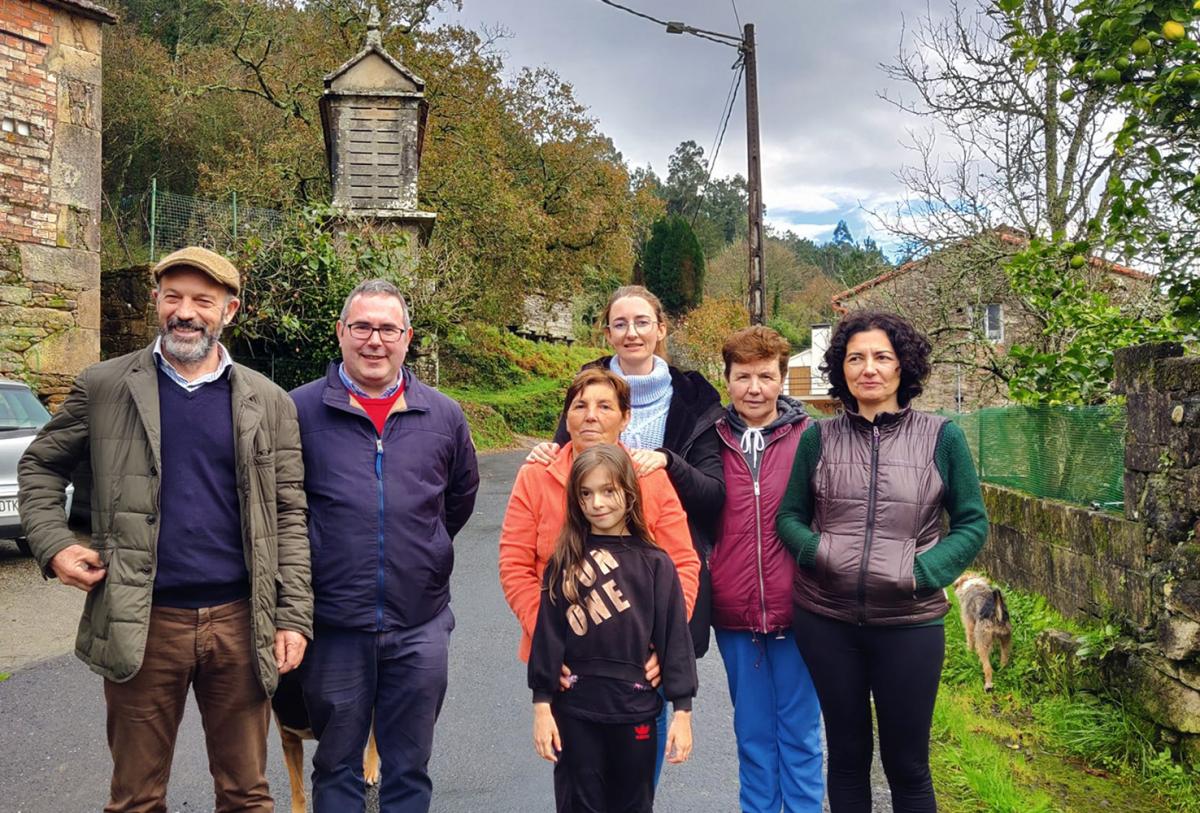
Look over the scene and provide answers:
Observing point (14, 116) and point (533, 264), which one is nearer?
point (14, 116)

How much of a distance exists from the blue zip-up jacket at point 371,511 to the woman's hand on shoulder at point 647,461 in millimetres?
753

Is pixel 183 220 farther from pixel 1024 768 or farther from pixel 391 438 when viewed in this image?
pixel 1024 768

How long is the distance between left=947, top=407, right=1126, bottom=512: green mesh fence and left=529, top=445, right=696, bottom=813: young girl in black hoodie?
3.89 m

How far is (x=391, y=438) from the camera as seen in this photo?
2951 mm

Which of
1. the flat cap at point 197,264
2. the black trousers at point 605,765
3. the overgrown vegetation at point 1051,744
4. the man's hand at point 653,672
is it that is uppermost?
the flat cap at point 197,264

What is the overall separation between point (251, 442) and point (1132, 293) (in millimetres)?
9403

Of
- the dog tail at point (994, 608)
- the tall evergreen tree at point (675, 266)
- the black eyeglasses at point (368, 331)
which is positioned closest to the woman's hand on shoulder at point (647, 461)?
the black eyeglasses at point (368, 331)

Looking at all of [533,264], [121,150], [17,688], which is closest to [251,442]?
[17,688]

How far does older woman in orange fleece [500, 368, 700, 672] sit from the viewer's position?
2.78m

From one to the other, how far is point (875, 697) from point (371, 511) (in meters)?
1.79

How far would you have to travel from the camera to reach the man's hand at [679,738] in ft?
8.43

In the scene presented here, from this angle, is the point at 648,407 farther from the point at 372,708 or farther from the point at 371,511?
the point at 372,708

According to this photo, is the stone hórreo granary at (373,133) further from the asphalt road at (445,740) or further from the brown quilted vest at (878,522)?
the brown quilted vest at (878,522)

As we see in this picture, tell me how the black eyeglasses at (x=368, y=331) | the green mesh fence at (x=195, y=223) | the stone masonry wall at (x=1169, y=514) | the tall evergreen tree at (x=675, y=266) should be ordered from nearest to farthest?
the black eyeglasses at (x=368, y=331)
the stone masonry wall at (x=1169, y=514)
the green mesh fence at (x=195, y=223)
the tall evergreen tree at (x=675, y=266)
